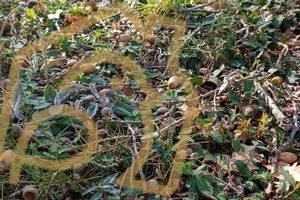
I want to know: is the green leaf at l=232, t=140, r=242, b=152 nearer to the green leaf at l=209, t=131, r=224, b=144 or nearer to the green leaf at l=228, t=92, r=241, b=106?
the green leaf at l=209, t=131, r=224, b=144

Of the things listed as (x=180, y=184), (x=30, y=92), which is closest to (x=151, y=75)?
(x=30, y=92)

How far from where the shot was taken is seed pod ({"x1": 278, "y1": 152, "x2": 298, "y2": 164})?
4.02ft

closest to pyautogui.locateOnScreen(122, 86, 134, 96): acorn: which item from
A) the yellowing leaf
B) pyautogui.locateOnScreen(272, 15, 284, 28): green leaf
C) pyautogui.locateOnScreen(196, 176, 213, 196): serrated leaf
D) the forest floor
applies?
the forest floor

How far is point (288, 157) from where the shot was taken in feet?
4.03

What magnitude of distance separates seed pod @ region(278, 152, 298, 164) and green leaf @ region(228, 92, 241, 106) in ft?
0.65

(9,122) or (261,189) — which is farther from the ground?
(9,122)

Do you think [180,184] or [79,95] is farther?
[79,95]

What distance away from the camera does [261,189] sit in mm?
1166

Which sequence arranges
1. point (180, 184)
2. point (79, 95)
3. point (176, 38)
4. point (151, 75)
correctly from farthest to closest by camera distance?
point (176, 38) → point (151, 75) → point (79, 95) → point (180, 184)

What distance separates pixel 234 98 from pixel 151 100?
21cm

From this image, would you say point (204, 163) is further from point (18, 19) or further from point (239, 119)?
point (18, 19)

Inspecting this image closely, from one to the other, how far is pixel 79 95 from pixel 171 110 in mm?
239

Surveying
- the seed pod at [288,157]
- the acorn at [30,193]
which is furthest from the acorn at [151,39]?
the acorn at [30,193]

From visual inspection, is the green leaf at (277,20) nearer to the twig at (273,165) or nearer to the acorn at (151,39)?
the acorn at (151,39)
